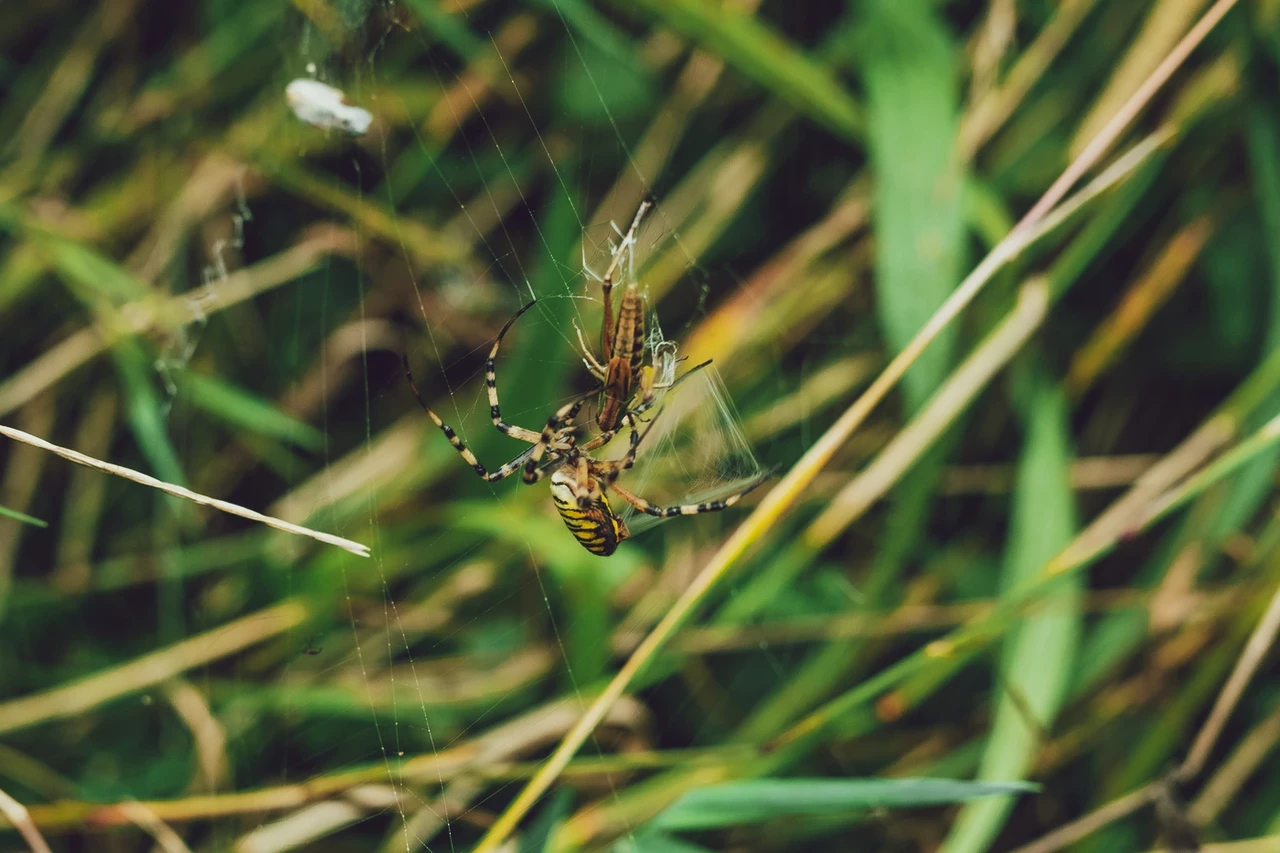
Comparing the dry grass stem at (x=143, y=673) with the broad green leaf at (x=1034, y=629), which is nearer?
the broad green leaf at (x=1034, y=629)

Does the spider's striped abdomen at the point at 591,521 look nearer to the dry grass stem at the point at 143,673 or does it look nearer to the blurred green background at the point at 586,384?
the blurred green background at the point at 586,384

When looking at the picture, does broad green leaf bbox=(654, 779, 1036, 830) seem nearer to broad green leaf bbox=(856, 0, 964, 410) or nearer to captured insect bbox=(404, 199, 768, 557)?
captured insect bbox=(404, 199, 768, 557)

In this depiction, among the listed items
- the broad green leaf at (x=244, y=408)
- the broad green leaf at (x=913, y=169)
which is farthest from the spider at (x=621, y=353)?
the broad green leaf at (x=244, y=408)

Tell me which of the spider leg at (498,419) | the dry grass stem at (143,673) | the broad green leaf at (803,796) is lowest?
the broad green leaf at (803,796)

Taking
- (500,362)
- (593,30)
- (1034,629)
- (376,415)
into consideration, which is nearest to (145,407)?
(376,415)

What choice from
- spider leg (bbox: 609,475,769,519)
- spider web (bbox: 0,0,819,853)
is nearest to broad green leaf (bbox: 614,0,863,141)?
spider web (bbox: 0,0,819,853)

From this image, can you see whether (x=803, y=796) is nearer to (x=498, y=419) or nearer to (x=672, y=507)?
(x=672, y=507)

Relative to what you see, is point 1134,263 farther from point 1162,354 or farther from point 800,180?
point 800,180

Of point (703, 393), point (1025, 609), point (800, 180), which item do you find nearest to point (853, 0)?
point (800, 180)
